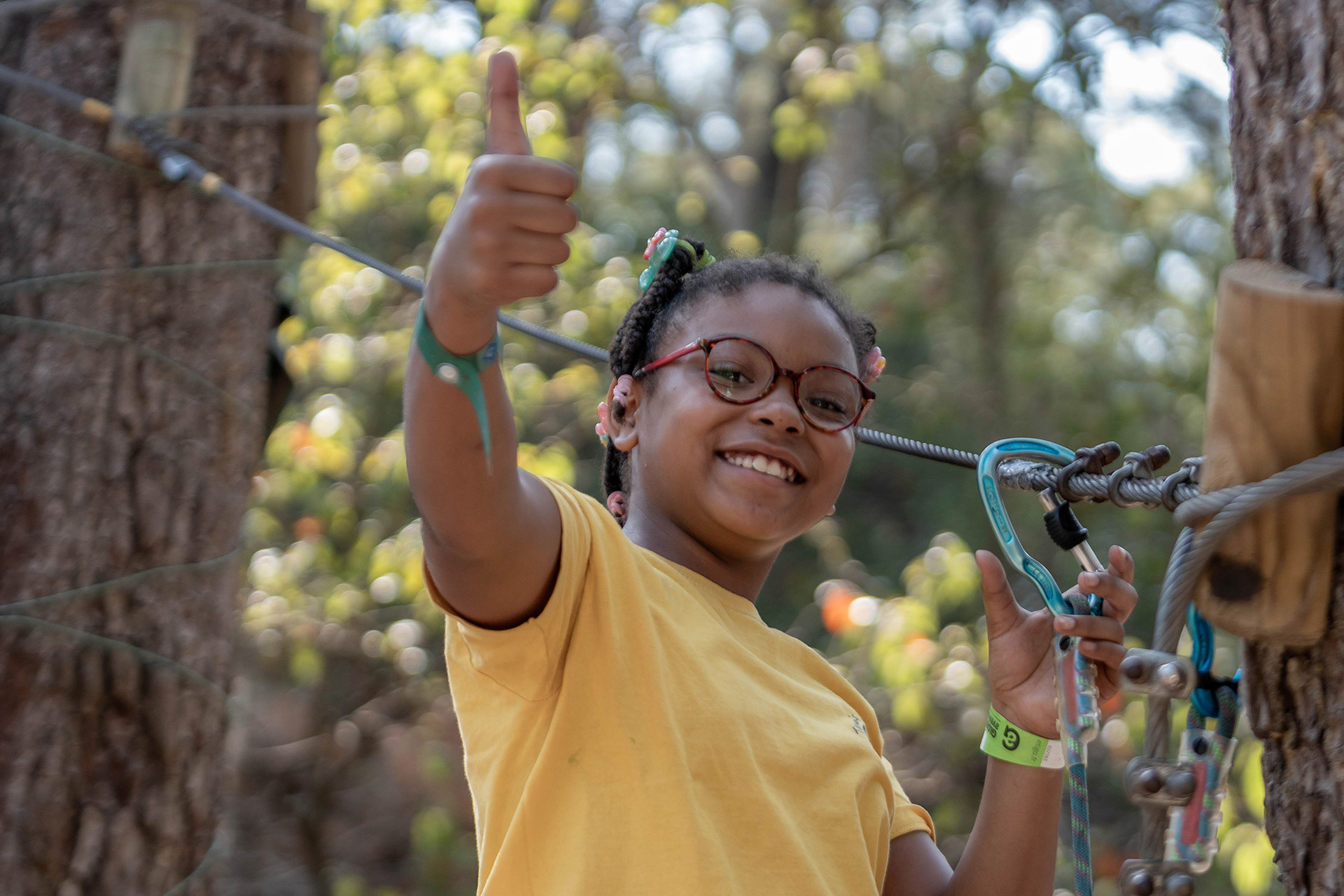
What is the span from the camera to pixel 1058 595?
1.39 m

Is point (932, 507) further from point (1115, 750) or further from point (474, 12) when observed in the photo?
point (474, 12)

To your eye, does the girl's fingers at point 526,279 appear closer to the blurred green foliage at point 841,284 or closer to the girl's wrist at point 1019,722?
the girl's wrist at point 1019,722

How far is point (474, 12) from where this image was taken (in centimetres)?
639

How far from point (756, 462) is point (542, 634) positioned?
0.45 metres

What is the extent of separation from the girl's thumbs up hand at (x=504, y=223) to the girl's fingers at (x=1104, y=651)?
69 cm

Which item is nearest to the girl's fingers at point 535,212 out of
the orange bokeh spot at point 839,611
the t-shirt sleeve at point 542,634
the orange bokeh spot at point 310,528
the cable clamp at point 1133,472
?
the t-shirt sleeve at point 542,634

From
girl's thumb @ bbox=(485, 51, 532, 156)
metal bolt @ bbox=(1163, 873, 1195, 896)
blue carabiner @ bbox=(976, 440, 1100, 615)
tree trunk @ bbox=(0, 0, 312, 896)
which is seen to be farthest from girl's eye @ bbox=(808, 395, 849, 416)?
tree trunk @ bbox=(0, 0, 312, 896)

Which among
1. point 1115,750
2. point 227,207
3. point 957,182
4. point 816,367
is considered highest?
point 957,182

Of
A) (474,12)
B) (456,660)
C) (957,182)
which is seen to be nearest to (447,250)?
(456,660)

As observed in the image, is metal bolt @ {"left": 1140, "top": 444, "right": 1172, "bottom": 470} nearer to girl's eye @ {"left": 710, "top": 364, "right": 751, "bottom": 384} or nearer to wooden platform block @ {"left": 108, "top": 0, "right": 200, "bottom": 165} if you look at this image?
girl's eye @ {"left": 710, "top": 364, "right": 751, "bottom": 384}

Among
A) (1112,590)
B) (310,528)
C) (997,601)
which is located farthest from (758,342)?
(310,528)

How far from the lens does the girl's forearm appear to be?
1679 mm

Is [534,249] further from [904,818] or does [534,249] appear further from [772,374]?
[904,818]

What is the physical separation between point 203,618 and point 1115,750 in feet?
14.3
